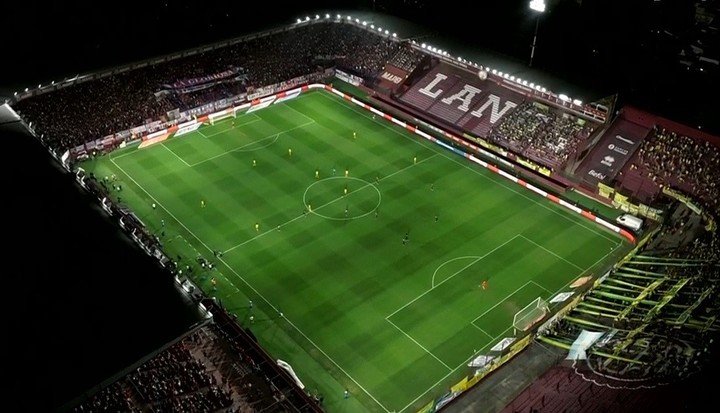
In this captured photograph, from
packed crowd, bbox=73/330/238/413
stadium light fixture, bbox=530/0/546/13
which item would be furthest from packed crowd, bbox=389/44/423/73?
packed crowd, bbox=73/330/238/413

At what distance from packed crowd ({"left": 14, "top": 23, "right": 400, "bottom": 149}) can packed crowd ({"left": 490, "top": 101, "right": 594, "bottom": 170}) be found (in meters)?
16.6

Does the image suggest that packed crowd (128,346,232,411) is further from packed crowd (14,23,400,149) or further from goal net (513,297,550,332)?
packed crowd (14,23,400,149)

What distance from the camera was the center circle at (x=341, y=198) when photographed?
4453 centimetres

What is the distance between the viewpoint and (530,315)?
Result: 3544 cm

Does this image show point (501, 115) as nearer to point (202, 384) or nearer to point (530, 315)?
point (530, 315)

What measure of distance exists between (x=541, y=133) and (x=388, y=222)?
18.7m

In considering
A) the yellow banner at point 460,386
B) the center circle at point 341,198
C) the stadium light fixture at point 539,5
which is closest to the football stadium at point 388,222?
the yellow banner at point 460,386

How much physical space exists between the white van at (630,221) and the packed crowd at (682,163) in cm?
528

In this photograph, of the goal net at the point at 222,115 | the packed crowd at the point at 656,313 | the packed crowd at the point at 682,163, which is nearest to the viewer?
the packed crowd at the point at 656,313

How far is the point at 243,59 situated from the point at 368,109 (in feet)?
48.6

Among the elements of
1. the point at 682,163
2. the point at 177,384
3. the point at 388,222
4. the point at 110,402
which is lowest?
the point at 682,163

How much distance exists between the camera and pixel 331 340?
34.0 meters

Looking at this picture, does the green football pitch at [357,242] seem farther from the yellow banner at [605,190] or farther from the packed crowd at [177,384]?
the packed crowd at [177,384]

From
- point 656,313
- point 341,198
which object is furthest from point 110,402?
point 656,313
